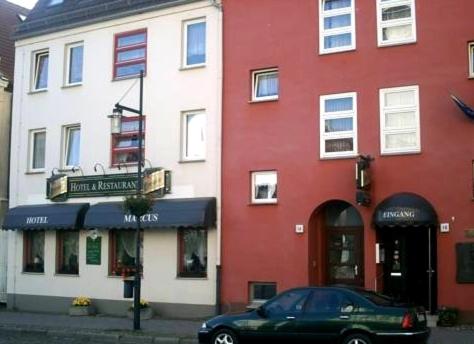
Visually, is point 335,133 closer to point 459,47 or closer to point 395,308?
point 459,47

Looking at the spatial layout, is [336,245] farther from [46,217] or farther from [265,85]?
[46,217]

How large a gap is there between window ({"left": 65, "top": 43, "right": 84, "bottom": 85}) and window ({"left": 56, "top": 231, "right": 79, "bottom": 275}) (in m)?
5.57

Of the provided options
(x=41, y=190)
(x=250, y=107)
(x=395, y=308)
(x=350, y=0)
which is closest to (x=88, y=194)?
(x=41, y=190)

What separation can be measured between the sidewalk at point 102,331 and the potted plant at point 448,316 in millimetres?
219

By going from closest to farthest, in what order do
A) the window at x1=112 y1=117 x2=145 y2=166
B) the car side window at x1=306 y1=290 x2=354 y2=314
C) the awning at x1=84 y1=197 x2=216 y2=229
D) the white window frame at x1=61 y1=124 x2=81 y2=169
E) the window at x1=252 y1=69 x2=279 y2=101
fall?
the car side window at x1=306 y1=290 x2=354 y2=314, the awning at x1=84 y1=197 x2=216 y2=229, the window at x1=252 y1=69 x2=279 y2=101, the window at x1=112 y1=117 x2=145 y2=166, the white window frame at x1=61 y1=124 x2=81 y2=169

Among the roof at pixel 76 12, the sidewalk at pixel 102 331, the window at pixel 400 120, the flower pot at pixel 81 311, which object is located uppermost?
the roof at pixel 76 12

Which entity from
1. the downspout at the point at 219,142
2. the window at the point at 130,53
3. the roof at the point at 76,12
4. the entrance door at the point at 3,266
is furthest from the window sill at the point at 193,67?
the entrance door at the point at 3,266

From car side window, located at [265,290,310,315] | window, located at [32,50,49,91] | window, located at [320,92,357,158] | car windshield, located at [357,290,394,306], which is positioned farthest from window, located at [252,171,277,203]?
window, located at [32,50,49,91]

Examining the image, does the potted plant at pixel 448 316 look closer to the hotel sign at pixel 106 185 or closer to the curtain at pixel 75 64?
the hotel sign at pixel 106 185

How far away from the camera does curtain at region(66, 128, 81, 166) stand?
25656 mm

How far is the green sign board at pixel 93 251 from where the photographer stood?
958 inches

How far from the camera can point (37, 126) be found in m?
26.6

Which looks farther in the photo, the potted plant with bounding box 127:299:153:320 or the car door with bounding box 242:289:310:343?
the potted plant with bounding box 127:299:153:320

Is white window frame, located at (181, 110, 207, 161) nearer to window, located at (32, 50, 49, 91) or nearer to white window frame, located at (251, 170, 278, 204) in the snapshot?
white window frame, located at (251, 170, 278, 204)
